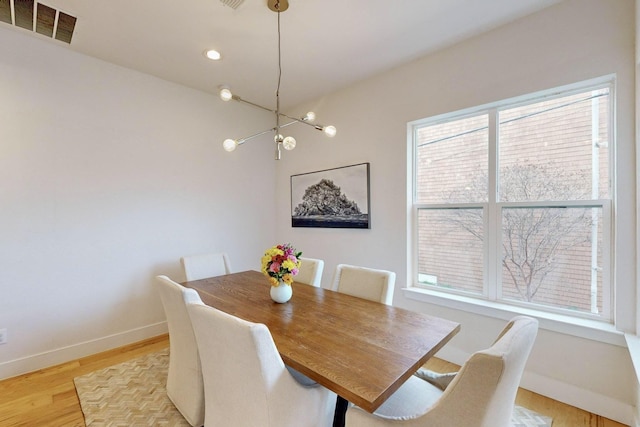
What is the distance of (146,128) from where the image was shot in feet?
9.70

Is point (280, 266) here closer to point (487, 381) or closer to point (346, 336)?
point (346, 336)

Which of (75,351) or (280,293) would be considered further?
(75,351)

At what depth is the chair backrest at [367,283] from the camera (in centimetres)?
194

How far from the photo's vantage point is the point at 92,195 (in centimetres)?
264

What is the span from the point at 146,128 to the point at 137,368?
2.29 m

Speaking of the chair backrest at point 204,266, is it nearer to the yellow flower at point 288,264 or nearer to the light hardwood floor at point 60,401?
the light hardwood floor at point 60,401

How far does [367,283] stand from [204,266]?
162 cm

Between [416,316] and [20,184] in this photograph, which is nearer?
[416,316]

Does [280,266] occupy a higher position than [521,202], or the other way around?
[521,202]

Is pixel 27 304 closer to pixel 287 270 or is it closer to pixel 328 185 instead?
pixel 287 270

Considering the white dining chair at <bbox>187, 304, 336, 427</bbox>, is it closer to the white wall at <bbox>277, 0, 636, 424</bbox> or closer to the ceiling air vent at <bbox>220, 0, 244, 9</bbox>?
the white wall at <bbox>277, 0, 636, 424</bbox>

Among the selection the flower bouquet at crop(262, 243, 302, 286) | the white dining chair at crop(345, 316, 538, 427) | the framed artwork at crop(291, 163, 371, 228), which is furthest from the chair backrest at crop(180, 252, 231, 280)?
the white dining chair at crop(345, 316, 538, 427)

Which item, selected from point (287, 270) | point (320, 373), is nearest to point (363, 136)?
point (287, 270)

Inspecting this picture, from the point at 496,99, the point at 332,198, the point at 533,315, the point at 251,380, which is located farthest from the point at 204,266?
the point at 496,99
